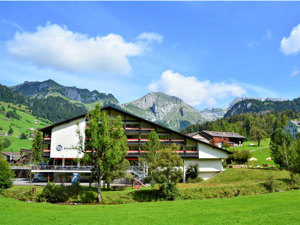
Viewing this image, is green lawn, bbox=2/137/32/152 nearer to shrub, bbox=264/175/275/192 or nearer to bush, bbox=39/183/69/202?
bush, bbox=39/183/69/202

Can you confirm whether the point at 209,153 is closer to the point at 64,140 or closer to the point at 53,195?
the point at 64,140

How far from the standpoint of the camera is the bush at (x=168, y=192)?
29.6 m

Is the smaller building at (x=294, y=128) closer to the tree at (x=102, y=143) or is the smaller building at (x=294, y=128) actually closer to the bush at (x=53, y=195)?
the tree at (x=102, y=143)

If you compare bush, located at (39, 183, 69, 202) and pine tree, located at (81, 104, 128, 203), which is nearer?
pine tree, located at (81, 104, 128, 203)

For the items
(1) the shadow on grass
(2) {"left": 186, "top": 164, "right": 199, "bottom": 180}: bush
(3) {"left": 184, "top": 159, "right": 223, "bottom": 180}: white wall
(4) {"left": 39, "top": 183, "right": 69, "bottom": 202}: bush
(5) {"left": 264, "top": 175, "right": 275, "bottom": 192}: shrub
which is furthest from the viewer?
(3) {"left": 184, "top": 159, "right": 223, "bottom": 180}: white wall

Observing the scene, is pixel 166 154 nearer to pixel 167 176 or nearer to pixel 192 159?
pixel 167 176

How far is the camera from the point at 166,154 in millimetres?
30938

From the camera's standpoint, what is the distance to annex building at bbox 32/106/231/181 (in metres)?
51.3

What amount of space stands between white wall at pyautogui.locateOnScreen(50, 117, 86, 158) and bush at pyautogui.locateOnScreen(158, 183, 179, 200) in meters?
26.2

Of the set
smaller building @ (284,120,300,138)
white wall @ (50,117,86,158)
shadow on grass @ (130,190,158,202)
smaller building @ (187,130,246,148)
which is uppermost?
smaller building @ (284,120,300,138)

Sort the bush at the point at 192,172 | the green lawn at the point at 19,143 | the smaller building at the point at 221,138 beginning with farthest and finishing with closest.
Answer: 1. the green lawn at the point at 19,143
2. the smaller building at the point at 221,138
3. the bush at the point at 192,172

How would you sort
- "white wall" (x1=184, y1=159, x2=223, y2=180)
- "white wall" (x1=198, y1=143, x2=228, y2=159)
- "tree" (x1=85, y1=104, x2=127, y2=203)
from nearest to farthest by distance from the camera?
"tree" (x1=85, y1=104, x2=127, y2=203) < "white wall" (x1=184, y1=159, x2=223, y2=180) < "white wall" (x1=198, y1=143, x2=228, y2=159)

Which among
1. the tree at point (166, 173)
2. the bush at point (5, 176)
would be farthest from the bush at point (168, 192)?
the bush at point (5, 176)

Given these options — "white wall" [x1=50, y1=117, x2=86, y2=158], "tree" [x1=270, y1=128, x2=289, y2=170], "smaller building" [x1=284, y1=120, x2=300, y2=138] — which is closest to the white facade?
"white wall" [x1=50, y1=117, x2=86, y2=158]
